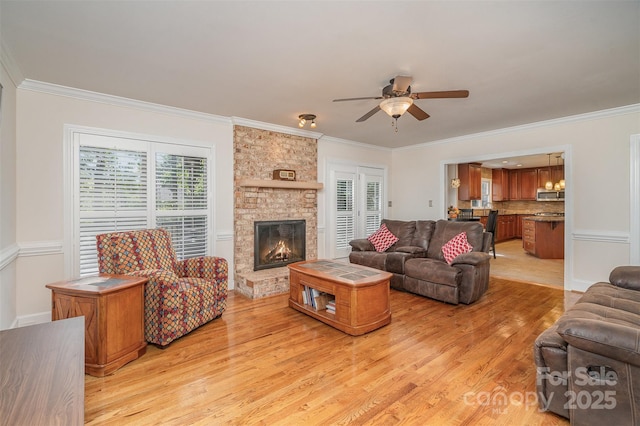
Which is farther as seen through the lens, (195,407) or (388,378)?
(388,378)

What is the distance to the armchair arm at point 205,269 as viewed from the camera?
3.36 m

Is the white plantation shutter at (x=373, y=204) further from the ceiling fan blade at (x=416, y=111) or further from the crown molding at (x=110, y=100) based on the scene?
the crown molding at (x=110, y=100)

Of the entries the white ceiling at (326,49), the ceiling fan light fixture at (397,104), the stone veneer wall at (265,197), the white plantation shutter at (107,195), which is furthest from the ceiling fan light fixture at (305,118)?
the white plantation shutter at (107,195)

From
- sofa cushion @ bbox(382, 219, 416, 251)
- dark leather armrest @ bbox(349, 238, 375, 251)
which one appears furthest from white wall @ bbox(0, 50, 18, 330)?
sofa cushion @ bbox(382, 219, 416, 251)

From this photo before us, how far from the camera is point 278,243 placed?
16.4 ft

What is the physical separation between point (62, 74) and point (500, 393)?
4.65 meters

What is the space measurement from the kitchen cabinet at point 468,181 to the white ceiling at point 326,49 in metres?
3.82

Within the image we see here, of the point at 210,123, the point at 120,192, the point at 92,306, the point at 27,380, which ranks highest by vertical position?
the point at 210,123

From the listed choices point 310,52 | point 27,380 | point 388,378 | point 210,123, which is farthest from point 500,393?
point 210,123

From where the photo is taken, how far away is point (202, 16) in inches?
80.7

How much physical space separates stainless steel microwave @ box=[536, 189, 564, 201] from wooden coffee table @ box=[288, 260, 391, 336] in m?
8.86

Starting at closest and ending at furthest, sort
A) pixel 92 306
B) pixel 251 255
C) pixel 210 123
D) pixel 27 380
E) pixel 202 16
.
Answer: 1. pixel 27 380
2. pixel 202 16
3. pixel 92 306
4. pixel 210 123
5. pixel 251 255

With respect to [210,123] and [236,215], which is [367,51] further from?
[236,215]

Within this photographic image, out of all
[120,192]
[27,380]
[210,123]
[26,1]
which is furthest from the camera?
[210,123]
